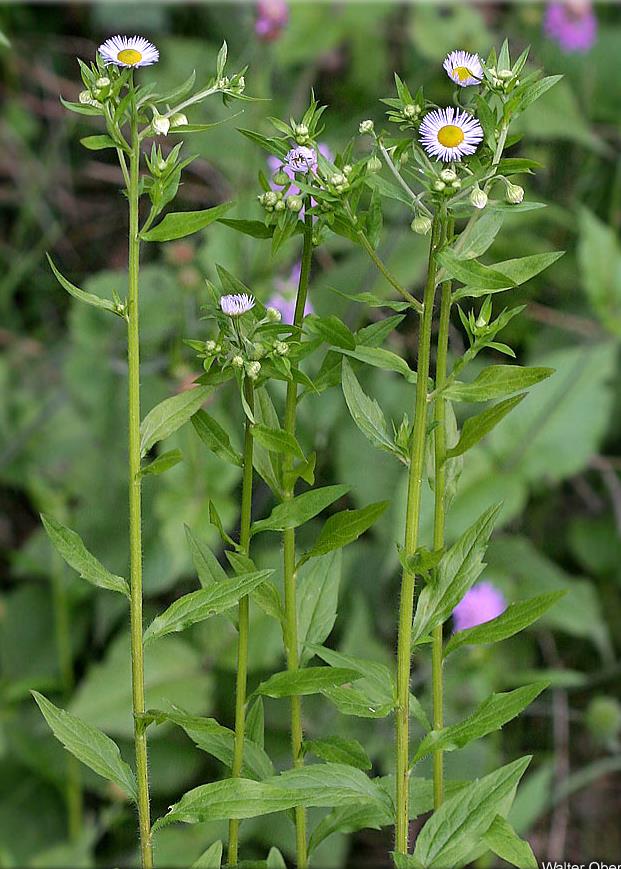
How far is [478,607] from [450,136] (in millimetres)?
744

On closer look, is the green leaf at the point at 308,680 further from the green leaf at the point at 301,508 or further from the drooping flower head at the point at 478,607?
the drooping flower head at the point at 478,607

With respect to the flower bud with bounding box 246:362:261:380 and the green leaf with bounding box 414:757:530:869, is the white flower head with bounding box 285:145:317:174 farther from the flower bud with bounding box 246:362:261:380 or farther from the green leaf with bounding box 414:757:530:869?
the green leaf with bounding box 414:757:530:869

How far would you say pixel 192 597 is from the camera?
0.48 metres

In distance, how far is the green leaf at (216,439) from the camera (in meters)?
0.50

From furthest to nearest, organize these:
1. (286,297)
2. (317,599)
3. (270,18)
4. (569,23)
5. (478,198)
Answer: (569,23), (270,18), (286,297), (317,599), (478,198)

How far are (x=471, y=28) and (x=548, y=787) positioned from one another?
1174mm

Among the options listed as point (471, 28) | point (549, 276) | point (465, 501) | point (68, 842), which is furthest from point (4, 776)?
point (471, 28)

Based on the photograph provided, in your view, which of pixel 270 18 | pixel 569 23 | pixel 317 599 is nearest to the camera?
pixel 317 599

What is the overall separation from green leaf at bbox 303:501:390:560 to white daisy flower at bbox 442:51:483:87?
0.18 meters

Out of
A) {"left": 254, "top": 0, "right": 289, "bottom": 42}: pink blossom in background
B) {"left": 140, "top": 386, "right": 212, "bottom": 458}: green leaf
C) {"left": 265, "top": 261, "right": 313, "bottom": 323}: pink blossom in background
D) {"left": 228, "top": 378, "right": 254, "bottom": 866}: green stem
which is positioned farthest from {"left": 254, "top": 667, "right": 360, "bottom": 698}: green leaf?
{"left": 254, "top": 0, "right": 289, "bottom": 42}: pink blossom in background

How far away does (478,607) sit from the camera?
43.7 inches

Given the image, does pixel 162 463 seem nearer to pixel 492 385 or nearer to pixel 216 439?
pixel 216 439

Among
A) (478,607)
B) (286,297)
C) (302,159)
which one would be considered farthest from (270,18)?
(302,159)

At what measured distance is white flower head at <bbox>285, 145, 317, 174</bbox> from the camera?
1.49 feet
